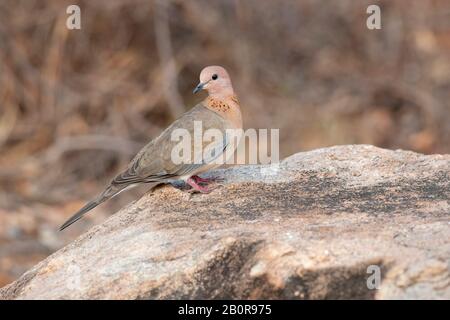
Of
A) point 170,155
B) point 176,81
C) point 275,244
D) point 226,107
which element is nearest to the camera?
→ point 275,244

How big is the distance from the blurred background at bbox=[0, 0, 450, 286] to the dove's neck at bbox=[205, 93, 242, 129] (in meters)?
3.46

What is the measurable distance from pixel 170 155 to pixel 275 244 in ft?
4.56

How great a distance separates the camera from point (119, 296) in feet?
11.1

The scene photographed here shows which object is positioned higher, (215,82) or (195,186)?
(215,82)

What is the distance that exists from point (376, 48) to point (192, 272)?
710cm

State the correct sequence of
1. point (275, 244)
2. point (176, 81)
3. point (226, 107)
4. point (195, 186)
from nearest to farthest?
point (275, 244)
point (195, 186)
point (226, 107)
point (176, 81)

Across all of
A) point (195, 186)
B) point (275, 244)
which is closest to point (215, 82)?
point (195, 186)

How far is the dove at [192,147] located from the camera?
4613 millimetres

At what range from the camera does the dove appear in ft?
15.1

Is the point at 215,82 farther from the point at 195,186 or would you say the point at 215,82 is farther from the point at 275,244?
the point at 275,244

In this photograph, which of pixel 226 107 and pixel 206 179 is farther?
pixel 226 107

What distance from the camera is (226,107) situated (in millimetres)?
4945

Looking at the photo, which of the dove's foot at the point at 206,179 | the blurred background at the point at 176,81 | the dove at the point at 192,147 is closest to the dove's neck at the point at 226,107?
the dove at the point at 192,147

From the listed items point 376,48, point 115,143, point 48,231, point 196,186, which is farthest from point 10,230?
point 376,48
